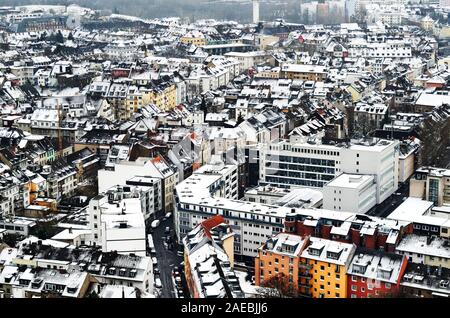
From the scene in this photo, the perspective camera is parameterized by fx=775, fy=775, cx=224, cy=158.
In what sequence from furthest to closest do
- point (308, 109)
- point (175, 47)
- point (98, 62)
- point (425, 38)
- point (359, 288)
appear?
point (425, 38), point (175, 47), point (98, 62), point (308, 109), point (359, 288)

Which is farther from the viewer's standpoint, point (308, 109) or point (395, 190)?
point (308, 109)

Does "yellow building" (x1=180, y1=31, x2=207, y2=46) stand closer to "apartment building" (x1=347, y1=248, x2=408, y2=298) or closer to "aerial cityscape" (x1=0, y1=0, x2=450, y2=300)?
"aerial cityscape" (x1=0, y1=0, x2=450, y2=300)

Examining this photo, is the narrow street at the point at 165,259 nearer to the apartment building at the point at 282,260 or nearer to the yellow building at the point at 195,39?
the apartment building at the point at 282,260

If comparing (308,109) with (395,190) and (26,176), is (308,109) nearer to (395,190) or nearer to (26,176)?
(395,190)

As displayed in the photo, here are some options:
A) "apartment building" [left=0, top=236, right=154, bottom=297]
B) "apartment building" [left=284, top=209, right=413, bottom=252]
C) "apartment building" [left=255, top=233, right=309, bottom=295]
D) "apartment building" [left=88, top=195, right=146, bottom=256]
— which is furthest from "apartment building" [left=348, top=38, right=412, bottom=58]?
"apartment building" [left=0, top=236, right=154, bottom=297]

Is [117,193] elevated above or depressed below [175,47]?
below
